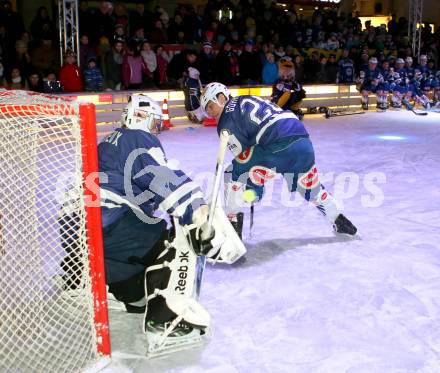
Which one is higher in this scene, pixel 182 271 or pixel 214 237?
pixel 214 237

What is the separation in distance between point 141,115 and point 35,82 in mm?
7286

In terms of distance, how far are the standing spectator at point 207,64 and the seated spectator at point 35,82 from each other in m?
3.23

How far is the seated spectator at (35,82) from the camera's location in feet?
31.5

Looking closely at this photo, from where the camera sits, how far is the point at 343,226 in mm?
4434

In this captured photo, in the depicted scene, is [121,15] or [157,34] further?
[157,34]

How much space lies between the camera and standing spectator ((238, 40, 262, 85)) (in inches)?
500

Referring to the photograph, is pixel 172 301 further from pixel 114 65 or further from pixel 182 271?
pixel 114 65

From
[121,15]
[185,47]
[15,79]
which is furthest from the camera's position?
[185,47]

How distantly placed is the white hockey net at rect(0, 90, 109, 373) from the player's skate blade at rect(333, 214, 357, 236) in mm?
2119

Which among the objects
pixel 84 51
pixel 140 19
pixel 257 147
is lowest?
pixel 257 147

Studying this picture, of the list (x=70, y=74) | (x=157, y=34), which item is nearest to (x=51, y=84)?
(x=70, y=74)

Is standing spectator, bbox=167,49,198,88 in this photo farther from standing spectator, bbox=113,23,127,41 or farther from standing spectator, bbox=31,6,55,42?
standing spectator, bbox=31,6,55,42

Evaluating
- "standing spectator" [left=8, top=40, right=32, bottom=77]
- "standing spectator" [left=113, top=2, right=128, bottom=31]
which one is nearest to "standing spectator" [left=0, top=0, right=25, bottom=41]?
"standing spectator" [left=8, top=40, right=32, bottom=77]

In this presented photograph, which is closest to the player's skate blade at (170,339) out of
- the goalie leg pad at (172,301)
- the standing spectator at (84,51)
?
the goalie leg pad at (172,301)
